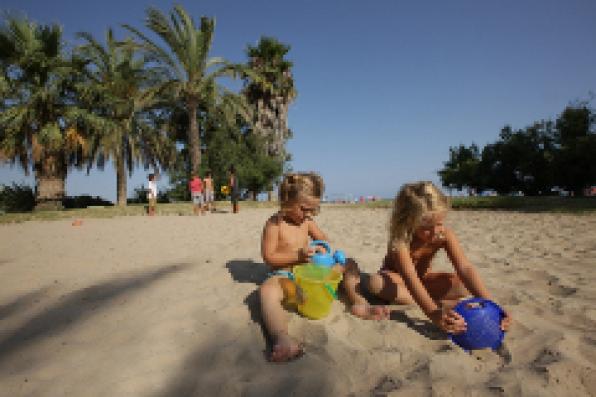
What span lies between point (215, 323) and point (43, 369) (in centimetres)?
96

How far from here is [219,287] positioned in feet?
10.4

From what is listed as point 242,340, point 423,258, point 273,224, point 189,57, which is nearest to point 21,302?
point 242,340

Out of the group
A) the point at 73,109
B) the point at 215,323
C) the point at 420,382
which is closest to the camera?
the point at 420,382

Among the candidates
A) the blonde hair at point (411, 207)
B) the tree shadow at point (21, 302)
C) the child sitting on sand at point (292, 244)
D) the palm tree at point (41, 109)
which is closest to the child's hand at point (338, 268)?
the child sitting on sand at point (292, 244)

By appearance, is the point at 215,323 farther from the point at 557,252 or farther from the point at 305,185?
the point at 557,252

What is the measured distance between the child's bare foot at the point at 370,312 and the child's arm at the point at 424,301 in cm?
28

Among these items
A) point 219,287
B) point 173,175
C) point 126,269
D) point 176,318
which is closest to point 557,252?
point 219,287

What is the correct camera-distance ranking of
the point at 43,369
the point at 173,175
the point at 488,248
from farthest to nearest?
1. the point at 173,175
2. the point at 488,248
3. the point at 43,369

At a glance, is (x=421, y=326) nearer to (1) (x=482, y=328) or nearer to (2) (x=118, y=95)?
(1) (x=482, y=328)

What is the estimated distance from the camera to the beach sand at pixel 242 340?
1.69 metres

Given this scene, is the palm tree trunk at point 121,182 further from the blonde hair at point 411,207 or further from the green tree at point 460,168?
the green tree at point 460,168

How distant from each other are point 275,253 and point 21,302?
2.28 meters

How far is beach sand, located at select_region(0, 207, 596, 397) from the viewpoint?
1.69 meters

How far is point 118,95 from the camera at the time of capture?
1809 centimetres
